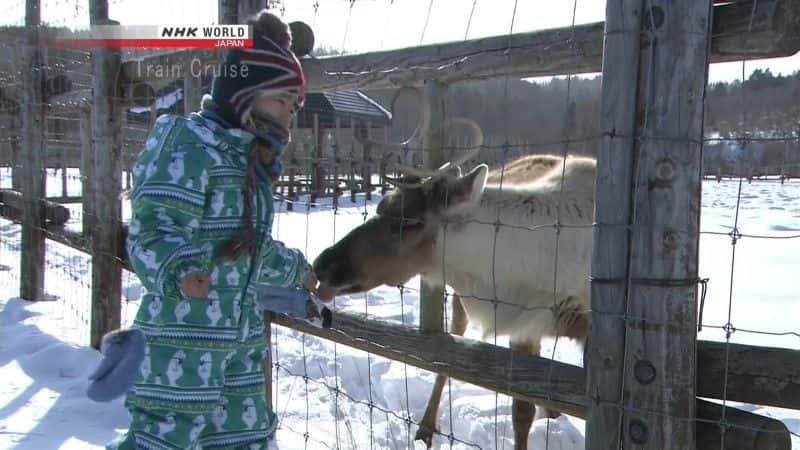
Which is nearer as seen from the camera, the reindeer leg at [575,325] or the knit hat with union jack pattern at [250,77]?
the knit hat with union jack pattern at [250,77]

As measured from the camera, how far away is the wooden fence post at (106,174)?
4965 millimetres

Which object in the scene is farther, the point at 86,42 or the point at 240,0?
the point at 86,42

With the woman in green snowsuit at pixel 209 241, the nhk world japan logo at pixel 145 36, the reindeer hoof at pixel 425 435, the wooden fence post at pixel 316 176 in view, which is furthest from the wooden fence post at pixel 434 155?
the wooden fence post at pixel 316 176

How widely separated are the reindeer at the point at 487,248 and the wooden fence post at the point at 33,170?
4.28m

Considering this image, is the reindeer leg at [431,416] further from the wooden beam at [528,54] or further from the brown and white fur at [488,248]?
the wooden beam at [528,54]

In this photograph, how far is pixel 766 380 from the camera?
191cm

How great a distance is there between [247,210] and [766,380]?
5.08 feet

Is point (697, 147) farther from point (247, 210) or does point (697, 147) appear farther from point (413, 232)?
point (413, 232)

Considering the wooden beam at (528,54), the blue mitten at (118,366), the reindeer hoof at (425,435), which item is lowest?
the reindeer hoof at (425,435)

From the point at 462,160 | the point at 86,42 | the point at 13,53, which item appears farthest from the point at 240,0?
the point at 13,53

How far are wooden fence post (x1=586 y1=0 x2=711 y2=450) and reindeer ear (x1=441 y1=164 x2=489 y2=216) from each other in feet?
5.04

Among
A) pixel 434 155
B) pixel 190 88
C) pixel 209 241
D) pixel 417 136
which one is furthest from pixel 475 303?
pixel 209 241

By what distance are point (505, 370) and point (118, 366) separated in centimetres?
133

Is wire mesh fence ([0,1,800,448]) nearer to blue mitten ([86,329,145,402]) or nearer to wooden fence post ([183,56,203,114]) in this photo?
wooden fence post ([183,56,203,114])
